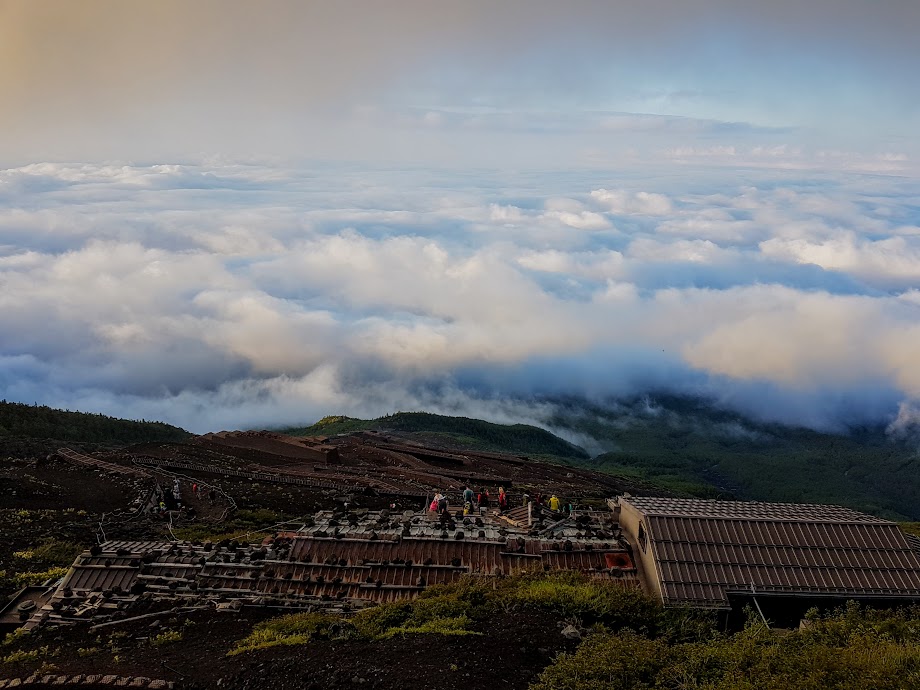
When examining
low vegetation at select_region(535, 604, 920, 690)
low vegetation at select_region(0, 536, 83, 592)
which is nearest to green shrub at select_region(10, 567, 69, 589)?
low vegetation at select_region(0, 536, 83, 592)

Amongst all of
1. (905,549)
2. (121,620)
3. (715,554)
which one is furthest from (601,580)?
(121,620)

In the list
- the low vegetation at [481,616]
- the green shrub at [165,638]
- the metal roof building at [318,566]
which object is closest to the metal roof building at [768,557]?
the low vegetation at [481,616]

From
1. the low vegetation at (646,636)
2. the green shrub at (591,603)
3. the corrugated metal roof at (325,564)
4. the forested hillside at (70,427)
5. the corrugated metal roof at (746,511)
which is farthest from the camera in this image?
the forested hillside at (70,427)

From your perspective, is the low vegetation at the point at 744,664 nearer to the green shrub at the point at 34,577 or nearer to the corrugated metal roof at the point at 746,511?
the corrugated metal roof at the point at 746,511

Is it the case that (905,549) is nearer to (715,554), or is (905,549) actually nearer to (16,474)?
(715,554)

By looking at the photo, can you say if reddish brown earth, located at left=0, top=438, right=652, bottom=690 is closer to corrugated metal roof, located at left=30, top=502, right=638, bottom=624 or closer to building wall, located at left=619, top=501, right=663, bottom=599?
corrugated metal roof, located at left=30, top=502, right=638, bottom=624

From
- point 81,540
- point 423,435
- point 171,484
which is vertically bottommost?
point 423,435
